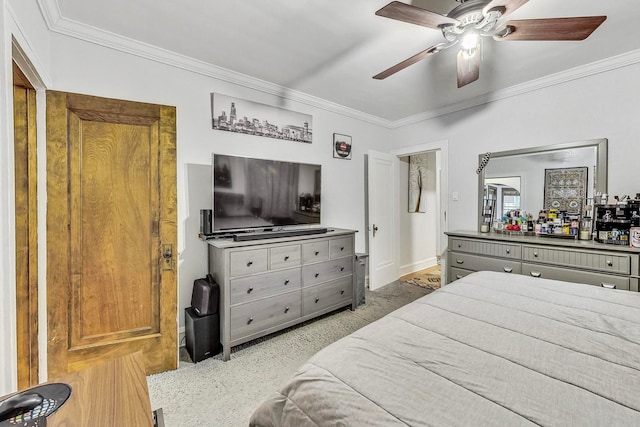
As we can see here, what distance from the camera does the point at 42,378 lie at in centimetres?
183

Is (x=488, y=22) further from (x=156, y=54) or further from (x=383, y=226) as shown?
(x=383, y=226)

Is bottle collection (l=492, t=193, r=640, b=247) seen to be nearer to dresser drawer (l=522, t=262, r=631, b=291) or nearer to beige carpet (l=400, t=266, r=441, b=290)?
dresser drawer (l=522, t=262, r=631, b=291)

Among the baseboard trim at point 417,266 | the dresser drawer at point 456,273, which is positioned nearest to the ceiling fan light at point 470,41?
the dresser drawer at point 456,273

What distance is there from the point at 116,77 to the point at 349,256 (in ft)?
9.07

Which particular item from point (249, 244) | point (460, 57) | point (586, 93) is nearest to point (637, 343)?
point (460, 57)

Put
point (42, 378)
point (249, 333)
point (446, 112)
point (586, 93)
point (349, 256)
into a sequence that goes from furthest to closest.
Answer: point (446, 112) → point (349, 256) → point (586, 93) → point (249, 333) → point (42, 378)

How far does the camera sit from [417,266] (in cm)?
523

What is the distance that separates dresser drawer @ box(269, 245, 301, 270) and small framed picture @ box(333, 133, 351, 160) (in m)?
1.66

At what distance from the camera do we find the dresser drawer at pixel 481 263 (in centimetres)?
289

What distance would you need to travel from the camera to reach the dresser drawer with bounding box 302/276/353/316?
2881 mm

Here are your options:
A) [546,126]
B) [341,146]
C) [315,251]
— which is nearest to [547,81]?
[546,126]

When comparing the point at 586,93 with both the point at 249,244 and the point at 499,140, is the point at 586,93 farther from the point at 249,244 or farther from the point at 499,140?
the point at 249,244

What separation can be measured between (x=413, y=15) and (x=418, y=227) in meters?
4.22

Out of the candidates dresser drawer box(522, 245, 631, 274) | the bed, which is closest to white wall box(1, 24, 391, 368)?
the bed
